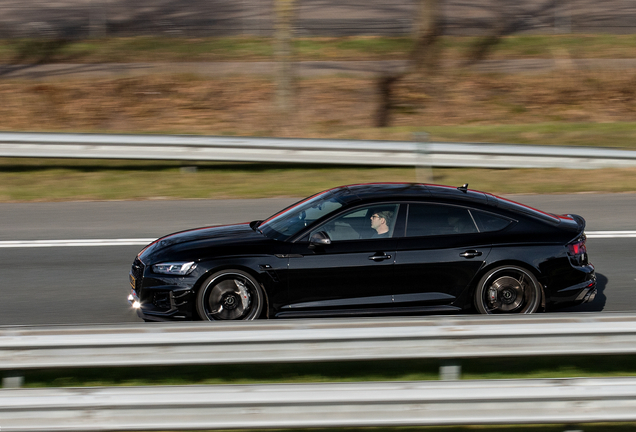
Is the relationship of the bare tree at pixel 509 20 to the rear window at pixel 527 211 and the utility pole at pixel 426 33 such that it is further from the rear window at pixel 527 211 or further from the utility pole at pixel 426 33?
the rear window at pixel 527 211

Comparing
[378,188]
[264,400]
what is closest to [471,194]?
[378,188]

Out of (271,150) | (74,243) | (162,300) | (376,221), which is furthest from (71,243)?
(376,221)

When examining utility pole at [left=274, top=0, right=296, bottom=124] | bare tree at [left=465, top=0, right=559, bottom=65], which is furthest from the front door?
bare tree at [left=465, top=0, right=559, bottom=65]

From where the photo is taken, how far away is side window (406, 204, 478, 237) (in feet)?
23.6

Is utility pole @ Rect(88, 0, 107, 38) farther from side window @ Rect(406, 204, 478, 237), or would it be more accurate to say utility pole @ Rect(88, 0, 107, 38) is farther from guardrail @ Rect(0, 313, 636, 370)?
guardrail @ Rect(0, 313, 636, 370)

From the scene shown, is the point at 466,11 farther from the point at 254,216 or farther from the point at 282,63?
the point at 254,216

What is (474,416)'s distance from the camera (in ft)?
14.9

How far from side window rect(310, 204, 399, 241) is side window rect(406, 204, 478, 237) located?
0.60 feet

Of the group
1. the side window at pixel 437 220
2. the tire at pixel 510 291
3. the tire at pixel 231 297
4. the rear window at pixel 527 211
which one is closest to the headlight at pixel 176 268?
the tire at pixel 231 297

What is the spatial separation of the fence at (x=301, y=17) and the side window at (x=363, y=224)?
21865 mm

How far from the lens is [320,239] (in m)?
6.99

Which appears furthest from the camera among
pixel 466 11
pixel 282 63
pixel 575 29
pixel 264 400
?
pixel 466 11

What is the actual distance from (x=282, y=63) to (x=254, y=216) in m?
6.87

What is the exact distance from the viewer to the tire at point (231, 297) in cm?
696
